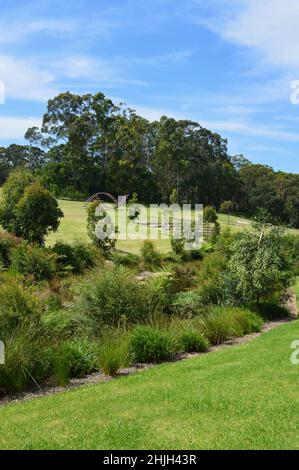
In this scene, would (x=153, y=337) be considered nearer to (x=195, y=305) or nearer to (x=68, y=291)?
(x=195, y=305)

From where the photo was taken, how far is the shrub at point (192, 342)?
1035cm

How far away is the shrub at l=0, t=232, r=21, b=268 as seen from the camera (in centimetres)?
2186

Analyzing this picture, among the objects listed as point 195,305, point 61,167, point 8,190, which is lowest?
point 195,305

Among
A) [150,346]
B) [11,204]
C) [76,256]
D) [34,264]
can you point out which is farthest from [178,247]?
[150,346]

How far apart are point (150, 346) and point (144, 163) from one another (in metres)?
62.2

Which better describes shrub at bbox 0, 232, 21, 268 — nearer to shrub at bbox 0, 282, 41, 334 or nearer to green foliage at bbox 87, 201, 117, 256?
green foliage at bbox 87, 201, 117, 256

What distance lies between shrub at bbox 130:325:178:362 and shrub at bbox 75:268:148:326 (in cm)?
171

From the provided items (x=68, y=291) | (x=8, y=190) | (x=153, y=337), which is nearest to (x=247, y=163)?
(x=8, y=190)

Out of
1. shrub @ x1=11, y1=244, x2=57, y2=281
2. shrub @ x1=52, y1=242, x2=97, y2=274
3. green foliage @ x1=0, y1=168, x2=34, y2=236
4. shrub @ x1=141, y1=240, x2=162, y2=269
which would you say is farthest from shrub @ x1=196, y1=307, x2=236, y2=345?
green foliage @ x1=0, y1=168, x2=34, y2=236

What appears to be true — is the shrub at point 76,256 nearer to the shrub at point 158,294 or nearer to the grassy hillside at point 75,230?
the grassy hillside at point 75,230

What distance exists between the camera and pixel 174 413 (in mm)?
5734

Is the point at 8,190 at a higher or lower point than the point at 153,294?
higher

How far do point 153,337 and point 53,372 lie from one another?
2098mm

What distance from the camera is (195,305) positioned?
1538cm
